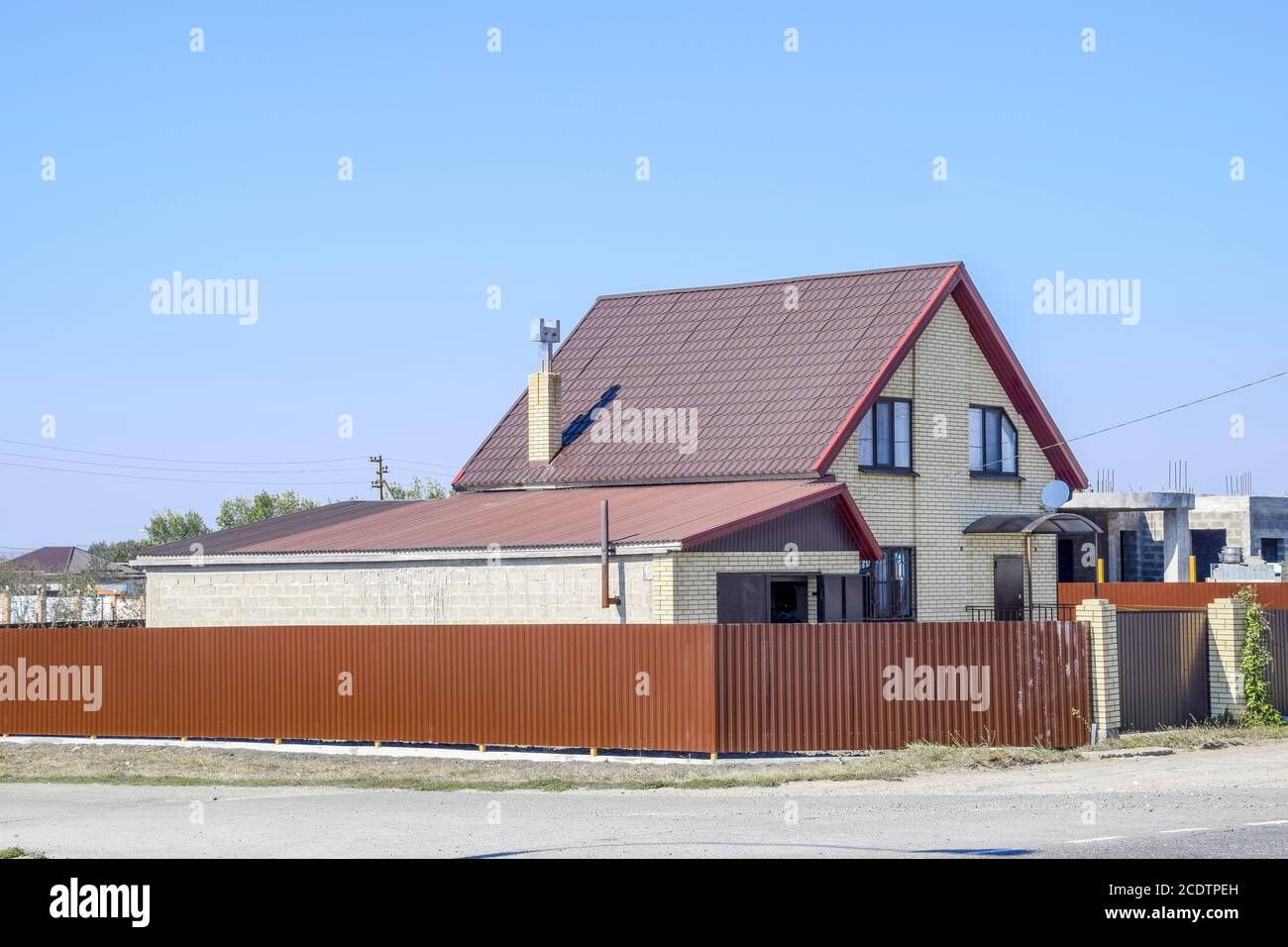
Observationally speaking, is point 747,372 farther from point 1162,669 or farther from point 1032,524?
point 1162,669

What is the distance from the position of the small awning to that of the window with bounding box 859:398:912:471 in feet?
7.18

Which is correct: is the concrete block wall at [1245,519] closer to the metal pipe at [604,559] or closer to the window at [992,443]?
the window at [992,443]

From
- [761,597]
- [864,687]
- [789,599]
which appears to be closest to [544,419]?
[789,599]

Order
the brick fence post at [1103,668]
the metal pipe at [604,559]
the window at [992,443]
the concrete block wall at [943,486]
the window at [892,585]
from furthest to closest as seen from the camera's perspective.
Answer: the window at [992,443] → the concrete block wall at [943,486] → the window at [892,585] → the metal pipe at [604,559] → the brick fence post at [1103,668]

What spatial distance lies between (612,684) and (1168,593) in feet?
68.1

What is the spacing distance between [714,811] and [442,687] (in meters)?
7.54

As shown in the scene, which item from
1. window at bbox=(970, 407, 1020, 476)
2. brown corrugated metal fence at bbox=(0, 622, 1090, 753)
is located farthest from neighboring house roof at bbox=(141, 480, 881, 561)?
window at bbox=(970, 407, 1020, 476)

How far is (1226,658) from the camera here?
83.6ft

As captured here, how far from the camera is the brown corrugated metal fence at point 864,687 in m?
21.8

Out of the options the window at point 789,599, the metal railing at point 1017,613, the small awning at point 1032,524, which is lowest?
the metal railing at point 1017,613

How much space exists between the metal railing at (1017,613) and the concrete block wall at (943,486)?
0.50 ft

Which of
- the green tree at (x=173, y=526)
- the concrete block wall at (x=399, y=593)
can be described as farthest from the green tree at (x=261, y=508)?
the concrete block wall at (x=399, y=593)
